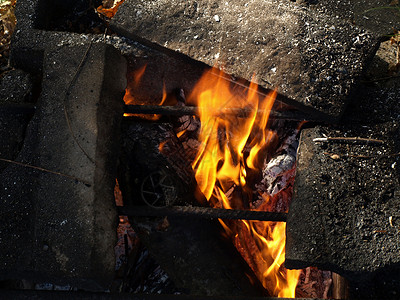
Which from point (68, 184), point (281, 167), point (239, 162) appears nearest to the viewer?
point (68, 184)

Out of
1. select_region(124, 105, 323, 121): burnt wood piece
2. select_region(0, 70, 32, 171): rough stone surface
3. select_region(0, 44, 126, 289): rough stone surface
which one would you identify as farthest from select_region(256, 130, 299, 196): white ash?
select_region(0, 70, 32, 171): rough stone surface

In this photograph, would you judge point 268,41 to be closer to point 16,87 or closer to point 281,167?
point 281,167

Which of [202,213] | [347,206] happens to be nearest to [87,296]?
[202,213]

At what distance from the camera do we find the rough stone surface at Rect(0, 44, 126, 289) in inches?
80.9

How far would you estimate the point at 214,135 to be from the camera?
282 cm

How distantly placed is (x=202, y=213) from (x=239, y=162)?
635mm

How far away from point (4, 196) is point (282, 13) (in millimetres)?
2034

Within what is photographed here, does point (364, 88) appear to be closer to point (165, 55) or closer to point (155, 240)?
point (165, 55)

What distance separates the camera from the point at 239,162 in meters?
2.72

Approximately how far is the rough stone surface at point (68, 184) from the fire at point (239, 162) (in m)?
0.64

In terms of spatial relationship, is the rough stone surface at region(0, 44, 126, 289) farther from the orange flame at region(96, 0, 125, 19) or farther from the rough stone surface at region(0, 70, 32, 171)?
the orange flame at region(96, 0, 125, 19)

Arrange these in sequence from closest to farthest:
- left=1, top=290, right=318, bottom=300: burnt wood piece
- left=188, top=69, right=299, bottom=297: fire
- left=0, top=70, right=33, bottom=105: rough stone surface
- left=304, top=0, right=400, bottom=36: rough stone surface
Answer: left=1, top=290, right=318, bottom=300: burnt wood piece < left=188, top=69, right=299, bottom=297: fire < left=0, top=70, right=33, bottom=105: rough stone surface < left=304, top=0, right=400, bottom=36: rough stone surface

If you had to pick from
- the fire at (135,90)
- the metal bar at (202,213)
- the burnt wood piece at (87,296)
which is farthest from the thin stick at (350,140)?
the fire at (135,90)

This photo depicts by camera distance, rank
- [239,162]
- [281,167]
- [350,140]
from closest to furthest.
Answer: [350,140] < [281,167] < [239,162]
